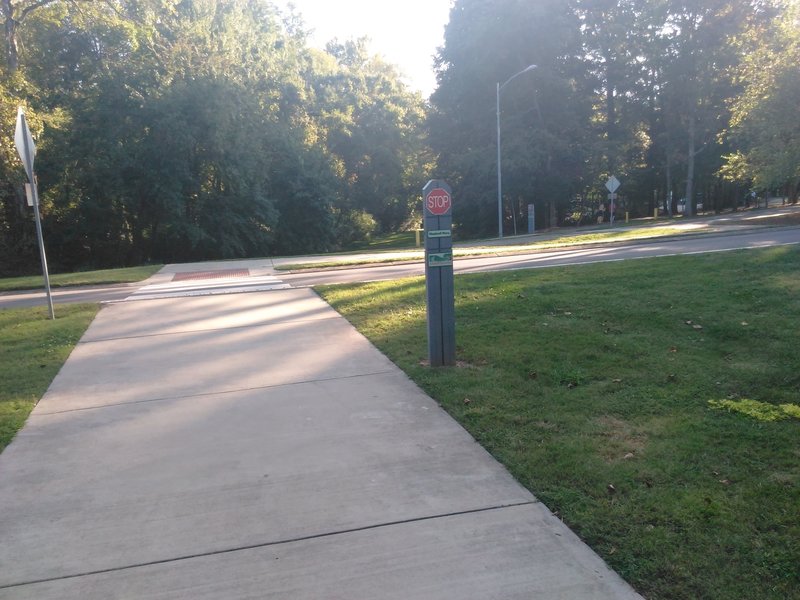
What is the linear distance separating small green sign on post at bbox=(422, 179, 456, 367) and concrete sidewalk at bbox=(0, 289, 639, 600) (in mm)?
524

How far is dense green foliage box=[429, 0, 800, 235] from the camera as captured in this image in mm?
44531

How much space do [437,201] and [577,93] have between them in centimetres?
4510

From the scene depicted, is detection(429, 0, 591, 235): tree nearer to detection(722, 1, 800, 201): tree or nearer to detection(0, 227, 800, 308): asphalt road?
detection(722, 1, 800, 201): tree

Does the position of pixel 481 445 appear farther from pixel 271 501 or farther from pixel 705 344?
pixel 705 344

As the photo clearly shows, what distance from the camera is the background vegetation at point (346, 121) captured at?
31.2 meters

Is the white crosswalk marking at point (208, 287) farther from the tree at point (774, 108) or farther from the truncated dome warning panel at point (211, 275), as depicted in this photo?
the tree at point (774, 108)

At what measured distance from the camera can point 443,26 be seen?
164ft

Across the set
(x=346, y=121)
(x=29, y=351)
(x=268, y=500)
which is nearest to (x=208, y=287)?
(x=29, y=351)

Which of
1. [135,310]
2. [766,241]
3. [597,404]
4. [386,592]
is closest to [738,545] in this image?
[386,592]

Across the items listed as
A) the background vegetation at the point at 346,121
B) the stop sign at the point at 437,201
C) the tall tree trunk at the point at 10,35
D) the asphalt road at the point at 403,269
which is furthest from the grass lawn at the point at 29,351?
the tall tree trunk at the point at 10,35

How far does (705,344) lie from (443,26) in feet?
159

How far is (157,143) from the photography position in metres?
32.2

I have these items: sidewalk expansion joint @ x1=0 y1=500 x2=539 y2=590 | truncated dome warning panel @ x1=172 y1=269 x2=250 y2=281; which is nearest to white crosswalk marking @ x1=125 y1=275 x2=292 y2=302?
truncated dome warning panel @ x1=172 y1=269 x2=250 y2=281

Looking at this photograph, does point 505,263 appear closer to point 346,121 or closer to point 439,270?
point 439,270
